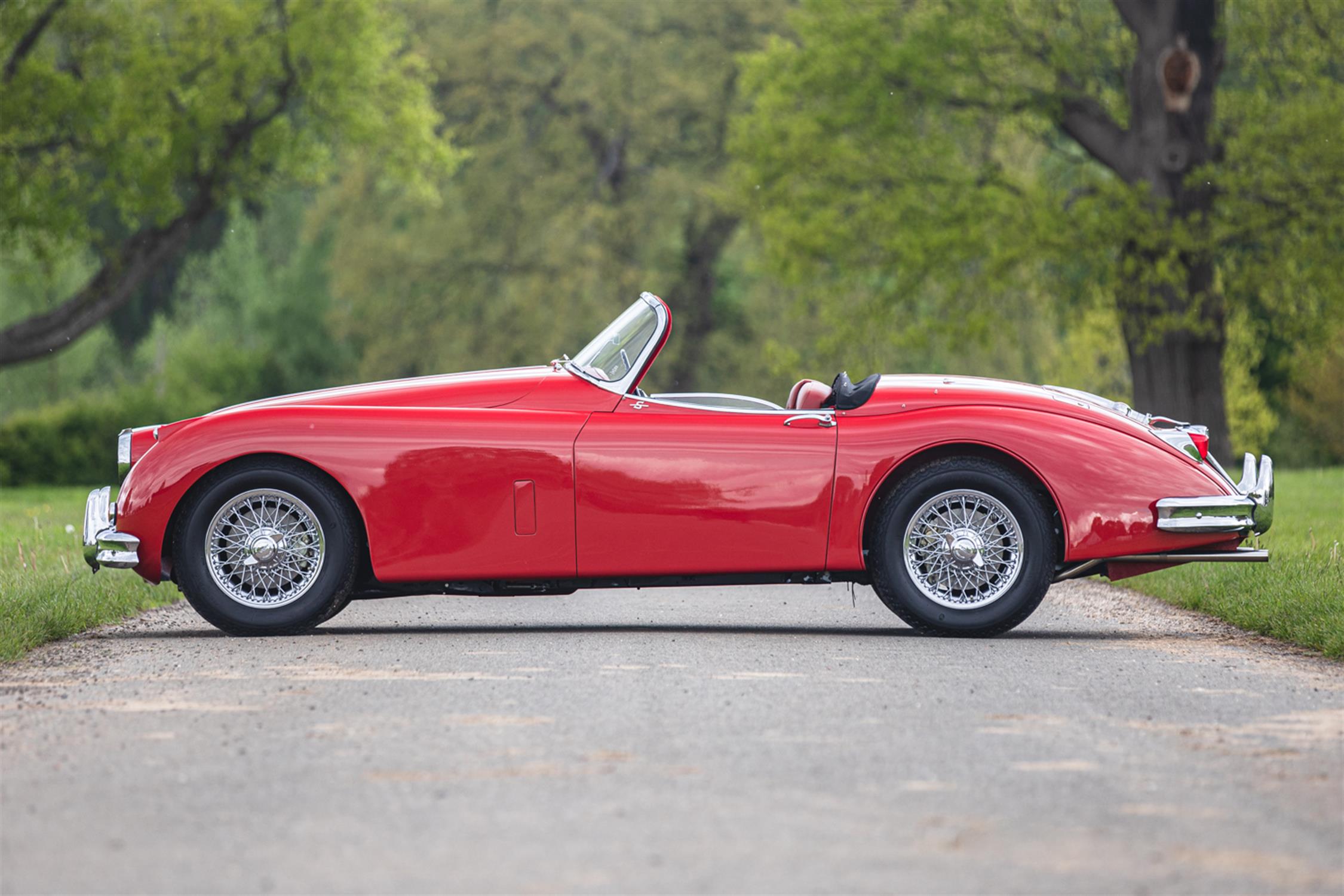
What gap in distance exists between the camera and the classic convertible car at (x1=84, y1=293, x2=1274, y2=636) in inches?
325

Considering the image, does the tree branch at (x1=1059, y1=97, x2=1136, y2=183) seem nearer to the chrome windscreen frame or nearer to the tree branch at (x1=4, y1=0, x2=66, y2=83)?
the tree branch at (x1=4, y1=0, x2=66, y2=83)

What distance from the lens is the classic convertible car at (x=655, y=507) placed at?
8258mm

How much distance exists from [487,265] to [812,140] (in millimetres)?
14636

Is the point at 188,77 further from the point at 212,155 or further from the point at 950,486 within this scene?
the point at 950,486

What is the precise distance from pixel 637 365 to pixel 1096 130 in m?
20.4

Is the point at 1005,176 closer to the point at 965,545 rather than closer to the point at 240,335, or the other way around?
the point at 965,545

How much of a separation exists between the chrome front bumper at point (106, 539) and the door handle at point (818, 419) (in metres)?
2.97

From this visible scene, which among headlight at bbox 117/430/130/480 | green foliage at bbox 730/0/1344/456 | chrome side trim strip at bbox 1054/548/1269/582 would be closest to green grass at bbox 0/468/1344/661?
chrome side trim strip at bbox 1054/548/1269/582

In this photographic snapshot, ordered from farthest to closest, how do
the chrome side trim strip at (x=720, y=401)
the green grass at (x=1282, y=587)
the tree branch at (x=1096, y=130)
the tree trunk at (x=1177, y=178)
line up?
the tree branch at (x=1096, y=130), the tree trunk at (x=1177, y=178), the chrome side trim strip at (x=720, y=401), the green grass at (x=1282, y=587)

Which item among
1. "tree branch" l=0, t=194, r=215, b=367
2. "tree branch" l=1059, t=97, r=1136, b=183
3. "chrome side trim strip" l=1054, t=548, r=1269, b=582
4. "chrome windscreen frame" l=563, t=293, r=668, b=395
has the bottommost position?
"chrome side trim strip" l=1054, t=548, r=1269, b=582

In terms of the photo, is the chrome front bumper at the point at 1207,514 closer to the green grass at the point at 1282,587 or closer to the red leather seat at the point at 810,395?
the green grass at the point at 1282,587

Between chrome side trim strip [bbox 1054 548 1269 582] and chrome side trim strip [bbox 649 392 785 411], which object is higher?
chrome side trim strip [bbox 649 392 785 411]

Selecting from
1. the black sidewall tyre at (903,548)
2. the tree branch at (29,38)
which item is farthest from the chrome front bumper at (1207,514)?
the tree branch at (29,38)

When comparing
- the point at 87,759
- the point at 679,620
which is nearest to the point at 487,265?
the point at 679,620
